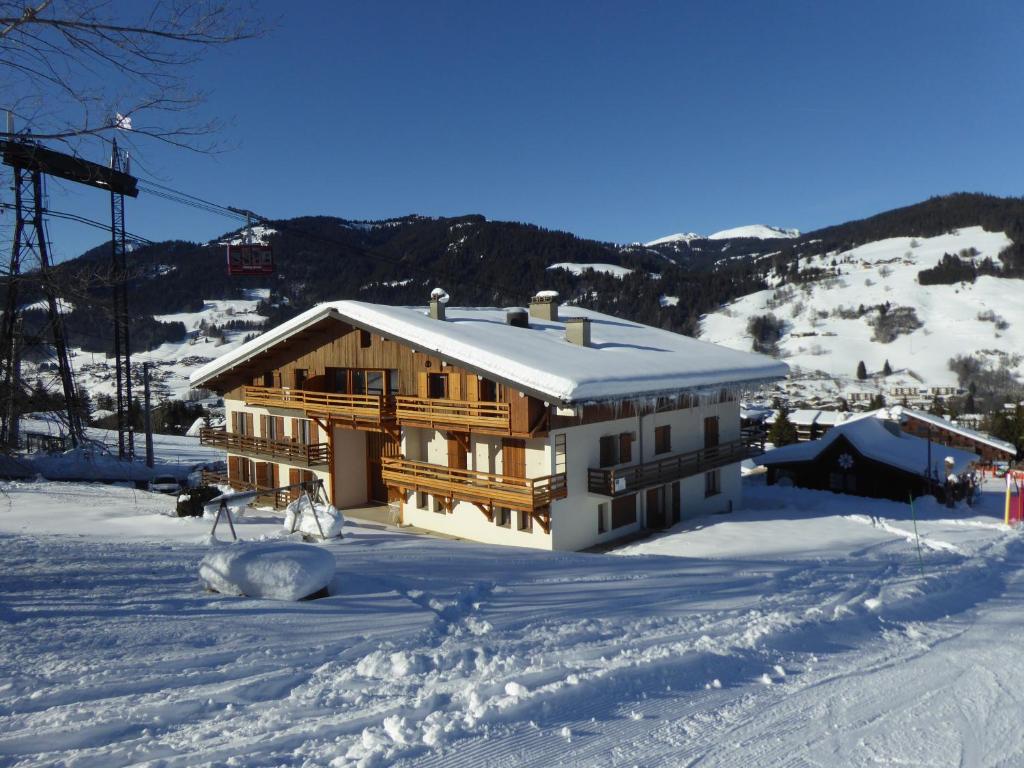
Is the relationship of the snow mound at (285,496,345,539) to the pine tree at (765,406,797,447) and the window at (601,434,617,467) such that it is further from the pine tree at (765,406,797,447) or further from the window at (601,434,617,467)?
the pine tree at (765,406,797,447)

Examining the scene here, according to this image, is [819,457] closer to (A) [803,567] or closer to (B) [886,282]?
(A) [803,567]

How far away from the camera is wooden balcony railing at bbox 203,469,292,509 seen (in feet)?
86.1

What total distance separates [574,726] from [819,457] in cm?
3091

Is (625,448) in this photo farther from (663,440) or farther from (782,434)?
(782,434)

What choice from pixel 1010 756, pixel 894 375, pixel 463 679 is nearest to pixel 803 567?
pixel 1010 756

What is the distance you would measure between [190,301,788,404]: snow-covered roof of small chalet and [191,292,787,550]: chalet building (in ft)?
0.19

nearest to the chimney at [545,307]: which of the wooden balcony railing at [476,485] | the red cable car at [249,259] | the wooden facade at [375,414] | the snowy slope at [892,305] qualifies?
the wooden facade at [375,414]

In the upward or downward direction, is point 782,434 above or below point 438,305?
below

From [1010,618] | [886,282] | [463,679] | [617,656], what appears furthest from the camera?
[886,282]

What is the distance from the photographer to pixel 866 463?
107ft

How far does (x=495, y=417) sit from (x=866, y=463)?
848 inches

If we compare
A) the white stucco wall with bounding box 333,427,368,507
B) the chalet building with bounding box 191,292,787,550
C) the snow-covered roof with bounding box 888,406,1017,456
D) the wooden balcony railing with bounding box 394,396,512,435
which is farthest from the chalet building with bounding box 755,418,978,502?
the wooden balcony railing with bounding box 394,396,512,435

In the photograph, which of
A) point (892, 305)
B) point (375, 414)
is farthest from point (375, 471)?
point (892, 305)

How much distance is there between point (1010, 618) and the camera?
11.3m
